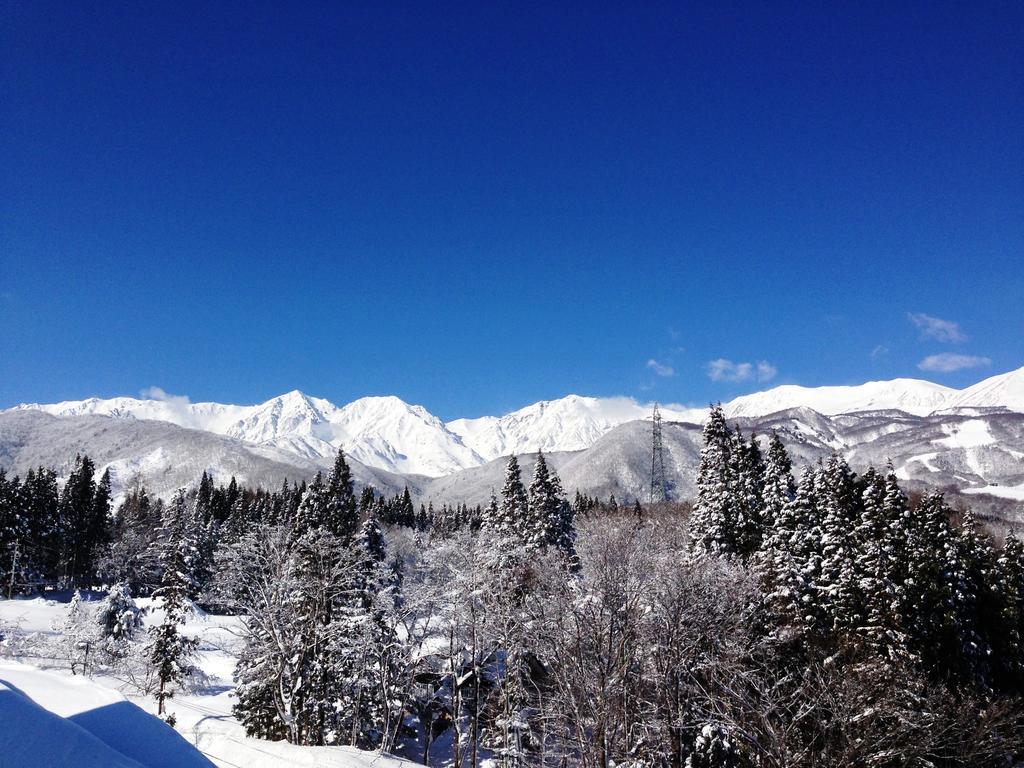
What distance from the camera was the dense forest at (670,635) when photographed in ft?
74.5

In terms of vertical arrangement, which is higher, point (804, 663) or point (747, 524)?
point (747, 524)

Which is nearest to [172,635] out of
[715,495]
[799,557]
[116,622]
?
[116,622]

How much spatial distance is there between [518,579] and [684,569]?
38.9ft

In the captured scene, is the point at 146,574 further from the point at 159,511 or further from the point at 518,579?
the point at 518,579

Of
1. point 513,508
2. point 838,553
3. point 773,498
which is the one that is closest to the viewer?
point 838,553

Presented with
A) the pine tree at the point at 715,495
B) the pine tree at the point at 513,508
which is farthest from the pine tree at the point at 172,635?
the pine tree at the point at 715,495

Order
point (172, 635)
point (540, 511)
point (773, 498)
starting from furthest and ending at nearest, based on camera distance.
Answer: point (540, 511), point (773, 498), point (172, 635)

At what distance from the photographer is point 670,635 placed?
25.7 m

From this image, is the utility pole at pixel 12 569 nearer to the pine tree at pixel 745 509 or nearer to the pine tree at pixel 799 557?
the pine tree at pixel 745 509

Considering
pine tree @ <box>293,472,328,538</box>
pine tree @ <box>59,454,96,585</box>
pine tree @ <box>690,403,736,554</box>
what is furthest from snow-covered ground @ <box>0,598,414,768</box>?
pine tree @ <box>59,454,96,585</box>

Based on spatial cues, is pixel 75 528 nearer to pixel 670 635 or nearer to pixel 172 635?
pixel 172 635

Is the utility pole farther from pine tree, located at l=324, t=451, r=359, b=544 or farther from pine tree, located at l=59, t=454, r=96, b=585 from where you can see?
pine tree, located at l=324, t=451, r=359, b=544

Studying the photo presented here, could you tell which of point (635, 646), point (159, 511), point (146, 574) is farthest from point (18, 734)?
point (159, 511)

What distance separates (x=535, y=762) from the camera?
32156 millimetres
